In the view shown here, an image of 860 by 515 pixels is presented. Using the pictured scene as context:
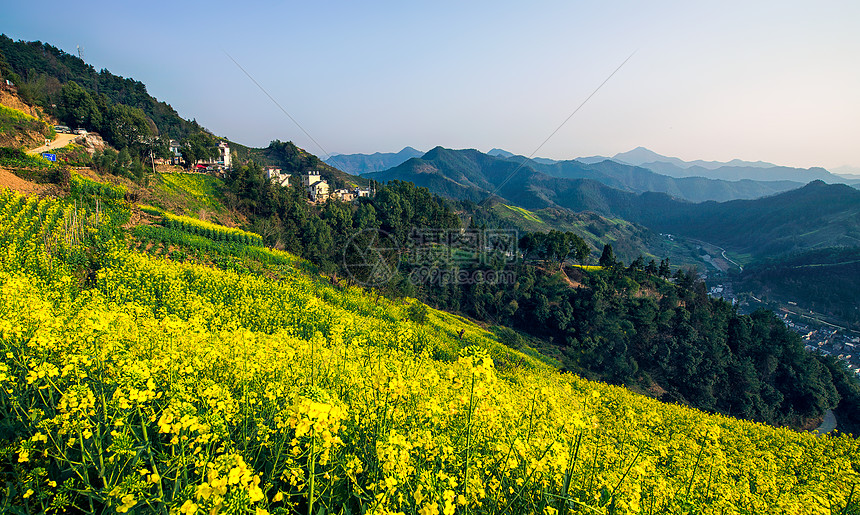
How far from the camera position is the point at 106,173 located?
28281mm

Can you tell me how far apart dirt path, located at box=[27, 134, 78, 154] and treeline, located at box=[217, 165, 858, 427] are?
13.9 m

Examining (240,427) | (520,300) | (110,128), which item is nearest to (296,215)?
(110,128)

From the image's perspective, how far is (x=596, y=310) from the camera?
38094mm

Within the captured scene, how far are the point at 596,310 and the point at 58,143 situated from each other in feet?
Result: 180

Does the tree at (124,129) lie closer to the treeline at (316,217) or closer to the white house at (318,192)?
the treeline at (316,217)

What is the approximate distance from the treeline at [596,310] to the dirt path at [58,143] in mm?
13929

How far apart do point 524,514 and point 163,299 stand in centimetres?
1175

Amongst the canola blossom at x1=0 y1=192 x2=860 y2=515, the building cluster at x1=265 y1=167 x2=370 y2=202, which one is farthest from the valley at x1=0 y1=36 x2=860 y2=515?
the building cluster at x1=265 y1=167 x2=370 y2=202

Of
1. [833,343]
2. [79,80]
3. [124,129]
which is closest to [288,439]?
[124,129]

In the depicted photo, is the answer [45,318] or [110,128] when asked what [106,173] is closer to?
[110,128]

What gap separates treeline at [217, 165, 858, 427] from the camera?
1264 inches

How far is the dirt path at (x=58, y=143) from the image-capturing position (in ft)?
92.8

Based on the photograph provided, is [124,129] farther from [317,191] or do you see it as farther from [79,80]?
[79,80]

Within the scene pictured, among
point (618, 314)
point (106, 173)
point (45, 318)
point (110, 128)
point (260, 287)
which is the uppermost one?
point (110, 128)
